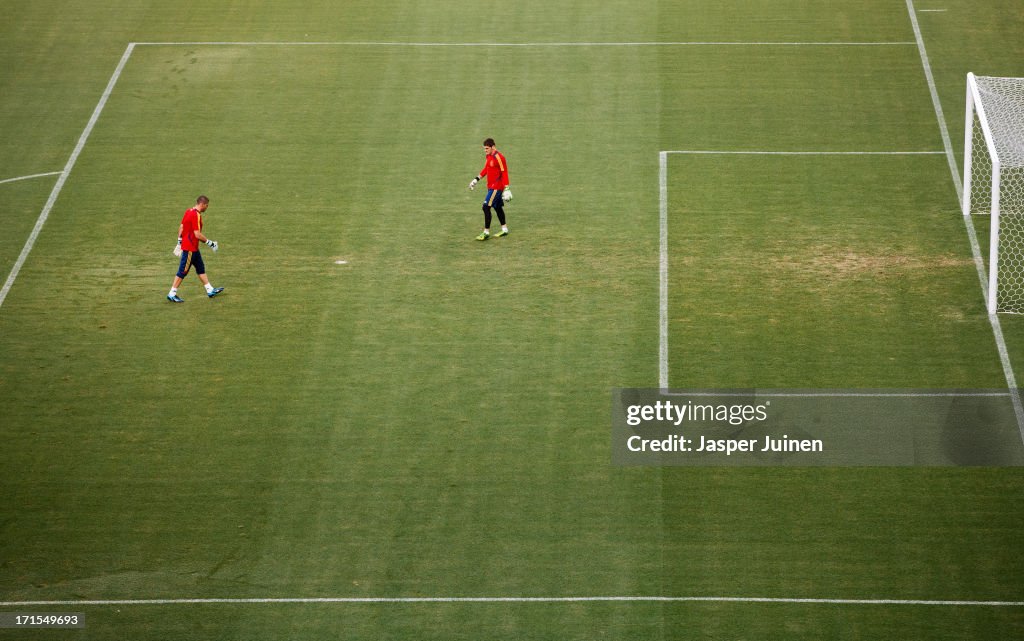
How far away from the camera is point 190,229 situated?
21.8 m

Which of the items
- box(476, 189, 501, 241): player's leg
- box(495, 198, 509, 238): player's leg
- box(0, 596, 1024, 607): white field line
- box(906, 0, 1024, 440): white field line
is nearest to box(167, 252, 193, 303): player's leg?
box(476, 189, 501, 241): player's leg

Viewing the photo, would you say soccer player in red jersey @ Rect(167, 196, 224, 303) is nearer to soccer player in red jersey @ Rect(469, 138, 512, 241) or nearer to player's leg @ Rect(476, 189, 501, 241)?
soccer player in red jersey @ Rect(469, 138, 512, 241)

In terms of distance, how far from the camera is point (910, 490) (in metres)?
17.9

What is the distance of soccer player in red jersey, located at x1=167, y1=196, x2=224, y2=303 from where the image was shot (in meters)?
21.8

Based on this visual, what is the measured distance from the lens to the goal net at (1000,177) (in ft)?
69.8

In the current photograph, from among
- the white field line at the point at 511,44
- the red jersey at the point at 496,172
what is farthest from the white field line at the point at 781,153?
the white field line at the point at 511,44

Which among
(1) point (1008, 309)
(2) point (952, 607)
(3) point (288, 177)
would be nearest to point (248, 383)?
(3) point (288, 177)

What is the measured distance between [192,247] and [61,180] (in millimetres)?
6247

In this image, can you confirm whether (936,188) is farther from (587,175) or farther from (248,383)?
(248,383)

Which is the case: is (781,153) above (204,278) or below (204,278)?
above

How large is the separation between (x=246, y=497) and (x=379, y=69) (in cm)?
1439

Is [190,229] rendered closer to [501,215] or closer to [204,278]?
[204,278]

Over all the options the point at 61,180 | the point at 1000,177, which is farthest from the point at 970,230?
the point at 61,180

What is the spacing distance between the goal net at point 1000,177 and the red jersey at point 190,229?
12289mm
